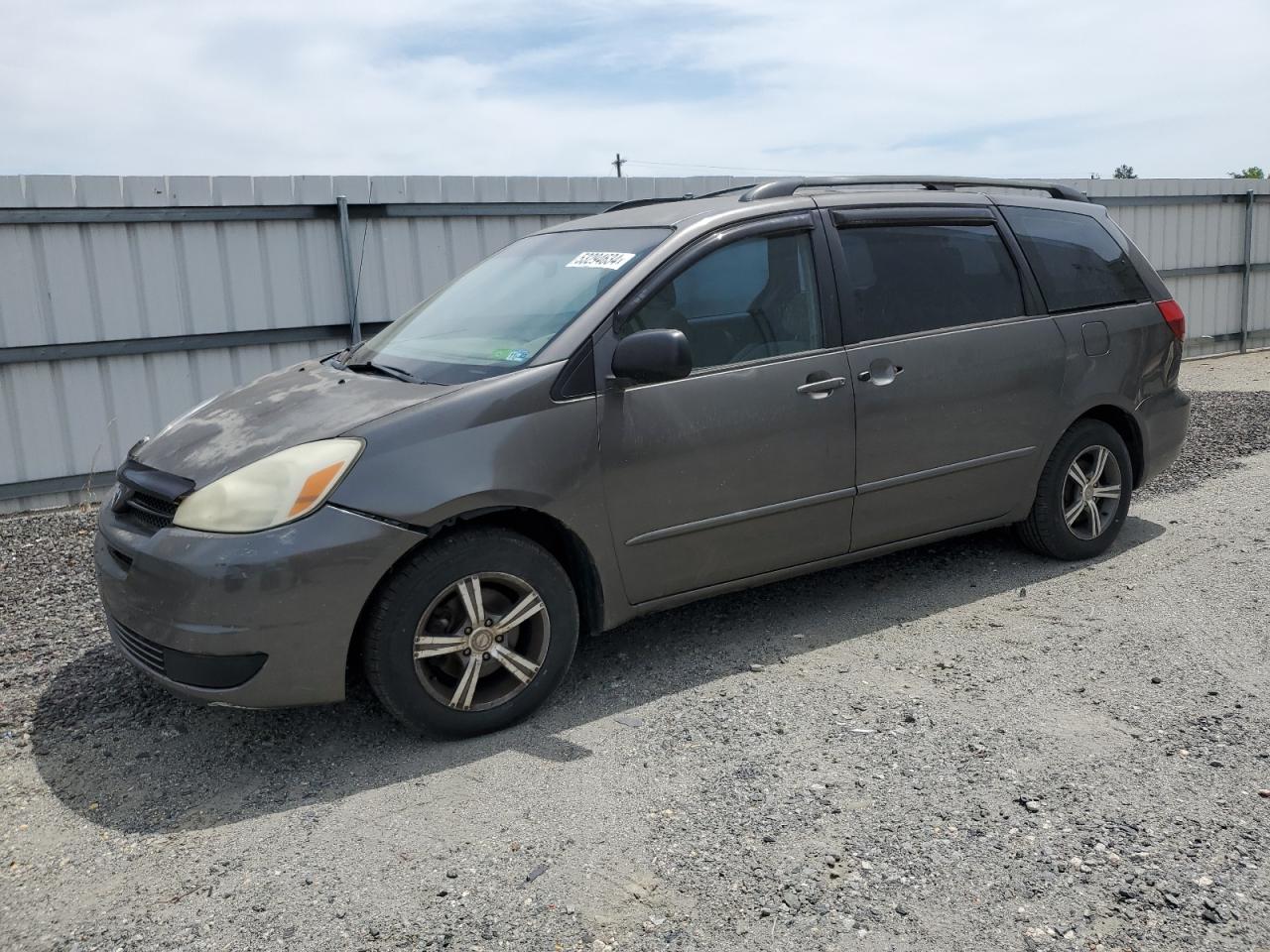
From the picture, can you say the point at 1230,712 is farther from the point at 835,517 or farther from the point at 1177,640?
the point at 835,517

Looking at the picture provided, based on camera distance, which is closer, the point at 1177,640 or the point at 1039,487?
the point at 1177,640

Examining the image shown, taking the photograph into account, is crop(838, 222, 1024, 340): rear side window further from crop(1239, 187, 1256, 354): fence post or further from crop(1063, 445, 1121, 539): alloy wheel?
crop(1239, 187, 1256, 354): fence post

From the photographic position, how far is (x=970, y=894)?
110 inches

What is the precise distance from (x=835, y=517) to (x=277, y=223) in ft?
19.9

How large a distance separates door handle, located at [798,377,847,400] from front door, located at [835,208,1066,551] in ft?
0.36

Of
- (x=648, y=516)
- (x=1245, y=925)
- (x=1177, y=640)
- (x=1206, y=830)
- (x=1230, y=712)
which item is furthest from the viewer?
(x=1177, y=640)

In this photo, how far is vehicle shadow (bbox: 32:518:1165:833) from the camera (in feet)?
11.6

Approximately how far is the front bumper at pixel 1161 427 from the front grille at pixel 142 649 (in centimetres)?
462

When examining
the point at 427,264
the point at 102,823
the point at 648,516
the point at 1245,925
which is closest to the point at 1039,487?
the point at 648,516

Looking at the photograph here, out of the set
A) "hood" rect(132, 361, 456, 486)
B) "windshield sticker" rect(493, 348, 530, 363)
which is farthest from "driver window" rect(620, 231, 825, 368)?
"hood" rect(132, 361, 456, 486)

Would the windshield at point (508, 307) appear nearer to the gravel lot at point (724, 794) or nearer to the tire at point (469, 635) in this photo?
the tire at point (469, 635)

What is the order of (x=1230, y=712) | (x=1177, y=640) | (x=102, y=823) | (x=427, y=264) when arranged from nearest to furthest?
1. (x=102, y=823)
2. (x=1230, y=712)
3. (x=1177, y=640)
4. (x=427, y=264)

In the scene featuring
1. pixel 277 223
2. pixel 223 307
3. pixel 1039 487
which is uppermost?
pixel 277 223

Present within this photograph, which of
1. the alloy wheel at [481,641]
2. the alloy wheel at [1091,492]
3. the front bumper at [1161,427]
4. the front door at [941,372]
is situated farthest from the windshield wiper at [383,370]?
the front bumper at [1161,427]
